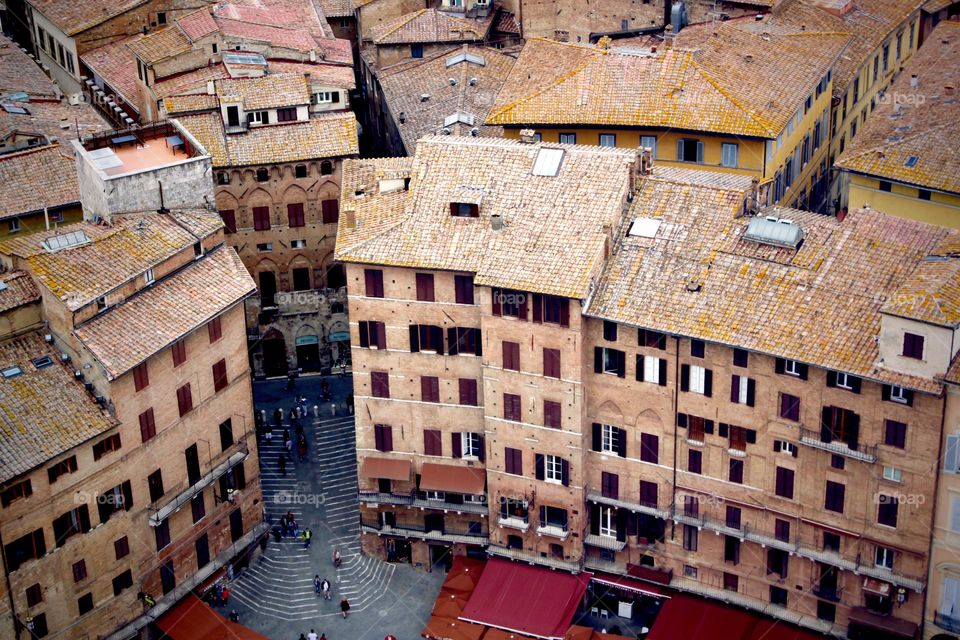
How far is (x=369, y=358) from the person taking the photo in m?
111

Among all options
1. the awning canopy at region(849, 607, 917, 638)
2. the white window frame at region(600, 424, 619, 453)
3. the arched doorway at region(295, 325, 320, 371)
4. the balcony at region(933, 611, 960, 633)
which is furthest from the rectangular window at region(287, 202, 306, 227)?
the balcony at region(933, 611, 960, 633)

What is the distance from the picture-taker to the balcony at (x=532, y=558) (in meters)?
112

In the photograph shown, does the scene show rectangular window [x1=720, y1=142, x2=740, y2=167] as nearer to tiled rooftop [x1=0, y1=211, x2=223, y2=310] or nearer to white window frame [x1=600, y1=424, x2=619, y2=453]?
white window frame [x1=600, y1=424, x2=619, y2=453]

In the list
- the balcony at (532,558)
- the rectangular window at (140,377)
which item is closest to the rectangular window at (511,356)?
the balcony at (532,558)

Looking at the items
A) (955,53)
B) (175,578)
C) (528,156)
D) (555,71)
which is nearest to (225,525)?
(175,578)

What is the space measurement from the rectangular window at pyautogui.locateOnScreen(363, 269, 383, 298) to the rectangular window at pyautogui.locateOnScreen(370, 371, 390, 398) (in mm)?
5399

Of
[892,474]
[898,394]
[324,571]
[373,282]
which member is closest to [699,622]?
[892,474]

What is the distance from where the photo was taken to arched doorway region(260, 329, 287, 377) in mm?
135500

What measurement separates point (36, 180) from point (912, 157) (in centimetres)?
6158

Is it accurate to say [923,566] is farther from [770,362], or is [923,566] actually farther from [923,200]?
[923,200]

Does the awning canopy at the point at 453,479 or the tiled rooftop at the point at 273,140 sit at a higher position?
the tiled rooftop at the point at 273,140

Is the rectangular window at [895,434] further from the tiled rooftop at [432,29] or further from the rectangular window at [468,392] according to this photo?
the tiled rooftop at [432,29]

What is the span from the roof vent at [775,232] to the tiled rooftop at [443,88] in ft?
103

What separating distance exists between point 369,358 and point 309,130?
90.6ft
